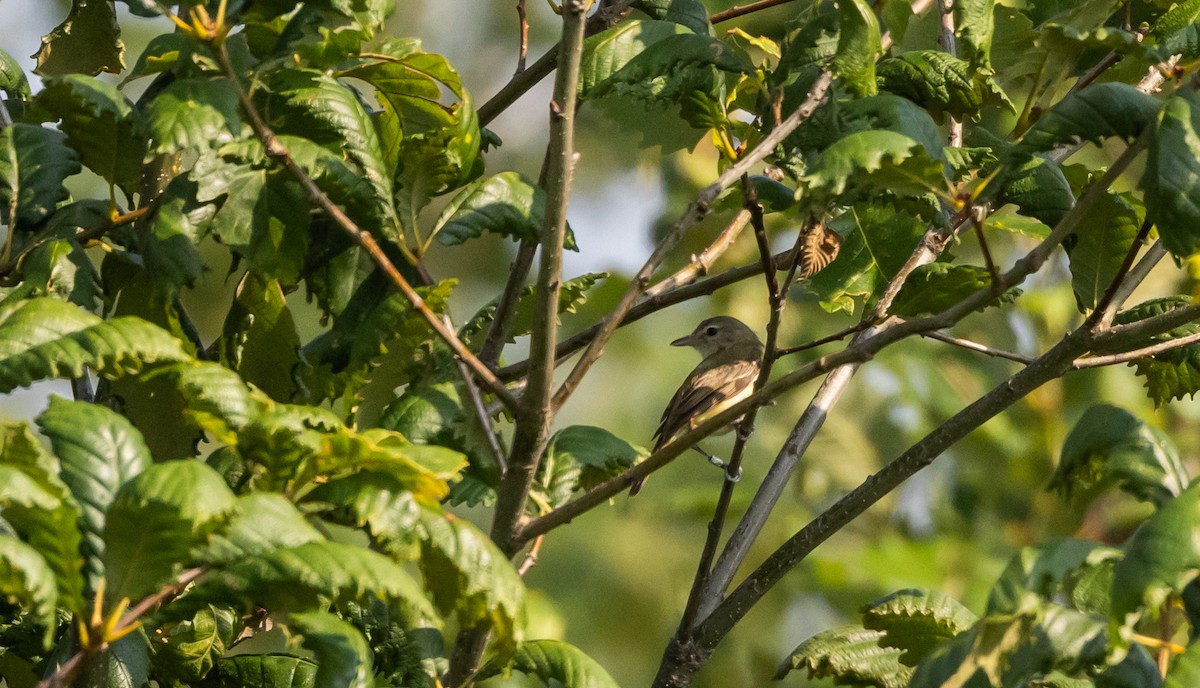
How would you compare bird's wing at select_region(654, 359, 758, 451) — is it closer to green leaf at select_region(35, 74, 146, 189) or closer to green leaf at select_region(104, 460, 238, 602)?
green leaf at select_region(35, 74, 146, 189)

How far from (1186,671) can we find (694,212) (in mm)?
950

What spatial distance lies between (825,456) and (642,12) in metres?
4.66

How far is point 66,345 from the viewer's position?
1.69 metres

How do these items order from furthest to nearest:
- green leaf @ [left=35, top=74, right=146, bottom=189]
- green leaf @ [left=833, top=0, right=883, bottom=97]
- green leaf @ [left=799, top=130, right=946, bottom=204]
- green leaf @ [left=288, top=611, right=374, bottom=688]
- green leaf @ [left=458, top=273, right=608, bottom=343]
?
green leaf @ [left=458, top=273, right=608, bottom=343] < green leaf @ [left=35, top=74, right=146, bottom=189] < green leaf @ [left=833, top=0, right=883, bottom=97] < green leaf @ [left=799, top=130, right=946, bottom=204] < green leaf @ [left=288, top=611, right=374, bottom=688]

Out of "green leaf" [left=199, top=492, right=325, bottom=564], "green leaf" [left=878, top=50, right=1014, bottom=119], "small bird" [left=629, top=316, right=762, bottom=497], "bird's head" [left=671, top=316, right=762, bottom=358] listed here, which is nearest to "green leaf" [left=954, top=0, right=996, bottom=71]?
"green leaf" [left=878, top=50, right=1014, bottom=119]

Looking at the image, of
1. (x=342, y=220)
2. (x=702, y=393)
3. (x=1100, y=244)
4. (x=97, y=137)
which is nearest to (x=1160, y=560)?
(x=1100, y=244)

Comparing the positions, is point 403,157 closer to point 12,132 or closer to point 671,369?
point 12,132

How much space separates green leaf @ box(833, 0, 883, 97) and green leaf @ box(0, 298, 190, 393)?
3.69 ft

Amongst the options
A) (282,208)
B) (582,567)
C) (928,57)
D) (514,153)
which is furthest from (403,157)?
(514,153)

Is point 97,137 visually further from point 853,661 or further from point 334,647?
point 853,661

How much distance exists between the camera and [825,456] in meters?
7.25

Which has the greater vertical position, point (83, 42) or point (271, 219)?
point (83, 42)

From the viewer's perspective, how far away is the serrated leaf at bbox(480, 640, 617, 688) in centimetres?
191

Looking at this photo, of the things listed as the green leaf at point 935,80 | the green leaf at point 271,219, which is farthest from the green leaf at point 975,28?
the green leaf at point 271,219
